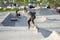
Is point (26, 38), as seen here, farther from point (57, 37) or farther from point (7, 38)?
point (57, 37)

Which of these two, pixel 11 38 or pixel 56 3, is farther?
pixel 56 3

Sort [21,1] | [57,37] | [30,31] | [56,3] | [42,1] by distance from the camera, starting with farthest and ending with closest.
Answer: [21,1] → [42,1] → [56,3] → [30,31] → [57,37]

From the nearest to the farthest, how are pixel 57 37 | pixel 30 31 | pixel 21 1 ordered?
pixel 57 37
pixel 30 31
pixel 21 1

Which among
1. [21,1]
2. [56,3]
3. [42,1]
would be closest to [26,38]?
[56,3]

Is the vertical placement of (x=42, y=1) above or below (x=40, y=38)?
below

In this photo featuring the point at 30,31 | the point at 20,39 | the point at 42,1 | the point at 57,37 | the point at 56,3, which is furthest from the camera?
the point at 42,1

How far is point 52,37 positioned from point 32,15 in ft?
13.3

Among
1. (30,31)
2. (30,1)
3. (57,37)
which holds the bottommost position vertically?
(30,1)

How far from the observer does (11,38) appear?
35.9 feet

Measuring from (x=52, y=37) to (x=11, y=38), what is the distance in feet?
6.98

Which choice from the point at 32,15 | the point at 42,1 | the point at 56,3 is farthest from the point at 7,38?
the point at 42,1

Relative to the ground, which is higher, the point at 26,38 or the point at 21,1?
the point at 26,38

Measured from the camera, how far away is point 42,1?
2366 inches

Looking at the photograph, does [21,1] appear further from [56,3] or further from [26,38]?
[26,38]
